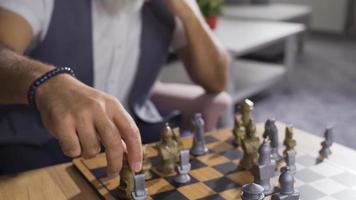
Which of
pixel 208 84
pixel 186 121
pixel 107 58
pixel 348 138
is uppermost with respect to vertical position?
pixel 107 58

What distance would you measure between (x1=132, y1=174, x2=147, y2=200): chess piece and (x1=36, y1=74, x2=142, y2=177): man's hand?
0.09 m

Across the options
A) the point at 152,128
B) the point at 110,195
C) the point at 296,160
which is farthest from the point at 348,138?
the point at 110,195

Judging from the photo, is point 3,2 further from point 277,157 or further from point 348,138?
point 348,138

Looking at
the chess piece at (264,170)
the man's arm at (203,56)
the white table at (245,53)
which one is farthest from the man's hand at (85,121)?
the white table at (245,53)

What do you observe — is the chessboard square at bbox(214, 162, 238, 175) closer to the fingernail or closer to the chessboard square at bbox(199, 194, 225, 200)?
the chessboard square at bbox(199, 194, 225, 200)

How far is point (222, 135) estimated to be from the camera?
48.4 inches

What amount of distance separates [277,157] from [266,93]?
8.20 feet

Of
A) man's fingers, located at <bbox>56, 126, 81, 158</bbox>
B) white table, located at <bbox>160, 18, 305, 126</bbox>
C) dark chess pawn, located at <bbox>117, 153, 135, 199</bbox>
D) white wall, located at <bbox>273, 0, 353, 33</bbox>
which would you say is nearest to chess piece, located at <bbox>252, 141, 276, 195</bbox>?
dark chess pawn, located at <bbox>117, 153, 135, 199</bbox>

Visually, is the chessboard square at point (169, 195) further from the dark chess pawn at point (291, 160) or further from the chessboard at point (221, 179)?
the dark chess pawn at point (291, 160)

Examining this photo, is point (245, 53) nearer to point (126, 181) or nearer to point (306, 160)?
point (306, 160)

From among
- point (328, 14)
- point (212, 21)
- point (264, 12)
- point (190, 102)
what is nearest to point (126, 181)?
point (190, 102)

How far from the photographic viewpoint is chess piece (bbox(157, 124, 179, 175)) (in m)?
1.00

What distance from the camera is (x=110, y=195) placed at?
909 mm

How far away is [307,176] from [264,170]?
0.13 m
